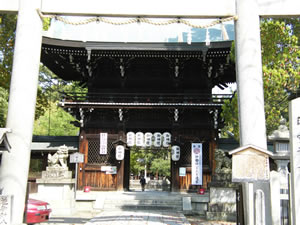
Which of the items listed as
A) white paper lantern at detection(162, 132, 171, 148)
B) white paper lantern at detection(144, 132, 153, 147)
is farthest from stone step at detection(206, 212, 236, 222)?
white paper lantern at detection(144, 132, 153, 147)

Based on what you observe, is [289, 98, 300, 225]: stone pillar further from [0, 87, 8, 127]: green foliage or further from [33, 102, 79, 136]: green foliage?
[33, 102, 79, 136]: green foliage

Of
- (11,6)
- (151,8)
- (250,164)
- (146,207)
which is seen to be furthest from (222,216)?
(11,6)

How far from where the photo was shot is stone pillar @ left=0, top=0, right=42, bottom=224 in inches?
297

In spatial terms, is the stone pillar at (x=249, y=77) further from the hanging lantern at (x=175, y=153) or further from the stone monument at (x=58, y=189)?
the hanging lantern at (x=175, y=153)

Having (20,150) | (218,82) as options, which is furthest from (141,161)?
(20,150)

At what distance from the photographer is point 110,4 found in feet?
27.2

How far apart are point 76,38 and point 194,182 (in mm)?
9759

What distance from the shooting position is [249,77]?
7.85 meters

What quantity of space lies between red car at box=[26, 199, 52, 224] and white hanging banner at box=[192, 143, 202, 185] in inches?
323

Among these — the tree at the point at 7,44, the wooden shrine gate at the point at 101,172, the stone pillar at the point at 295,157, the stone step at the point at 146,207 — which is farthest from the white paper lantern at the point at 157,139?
the stone pillar at the point at 295,157

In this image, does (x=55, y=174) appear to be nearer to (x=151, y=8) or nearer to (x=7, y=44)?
(x=7, y=44)

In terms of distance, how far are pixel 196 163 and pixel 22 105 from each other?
10549 mm

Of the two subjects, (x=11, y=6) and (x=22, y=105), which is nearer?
(x=22, y=105)

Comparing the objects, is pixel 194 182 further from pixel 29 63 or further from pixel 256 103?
pixel 29 63
